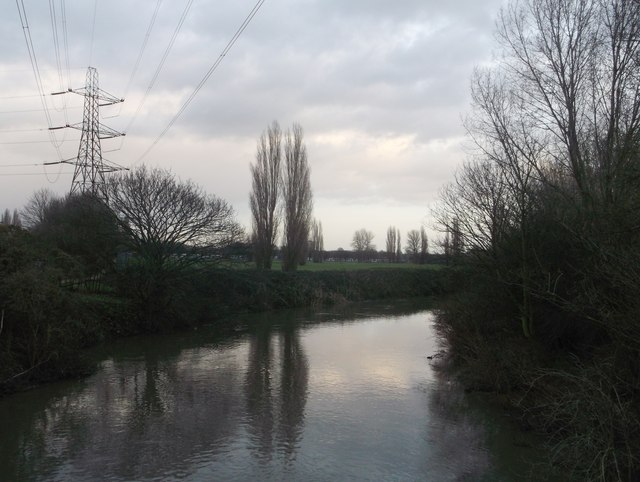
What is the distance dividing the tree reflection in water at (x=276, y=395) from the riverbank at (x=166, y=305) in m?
4.37

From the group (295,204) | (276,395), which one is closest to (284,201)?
(295,204)

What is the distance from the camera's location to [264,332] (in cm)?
2164

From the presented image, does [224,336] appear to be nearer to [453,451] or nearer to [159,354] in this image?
[159,354]

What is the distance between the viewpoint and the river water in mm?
6766

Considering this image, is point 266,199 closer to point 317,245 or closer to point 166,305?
point 166,305

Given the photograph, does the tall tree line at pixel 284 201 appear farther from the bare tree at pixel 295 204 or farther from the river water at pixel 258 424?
the river water at pixel 258 424

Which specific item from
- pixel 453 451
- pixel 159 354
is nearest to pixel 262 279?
pixel 159 354

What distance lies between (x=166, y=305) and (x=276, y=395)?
11.8 m

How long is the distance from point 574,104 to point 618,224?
8.25 metres

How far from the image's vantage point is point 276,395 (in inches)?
423

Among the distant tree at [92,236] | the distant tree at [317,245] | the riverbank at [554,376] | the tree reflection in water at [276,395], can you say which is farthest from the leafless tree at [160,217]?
the distant tree at [317,245]

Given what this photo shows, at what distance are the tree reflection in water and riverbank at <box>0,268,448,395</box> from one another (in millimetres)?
Answer: 4367

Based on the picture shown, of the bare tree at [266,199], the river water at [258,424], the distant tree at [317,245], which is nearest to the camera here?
the river water at [258,424]

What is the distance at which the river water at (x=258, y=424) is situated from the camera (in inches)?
266
